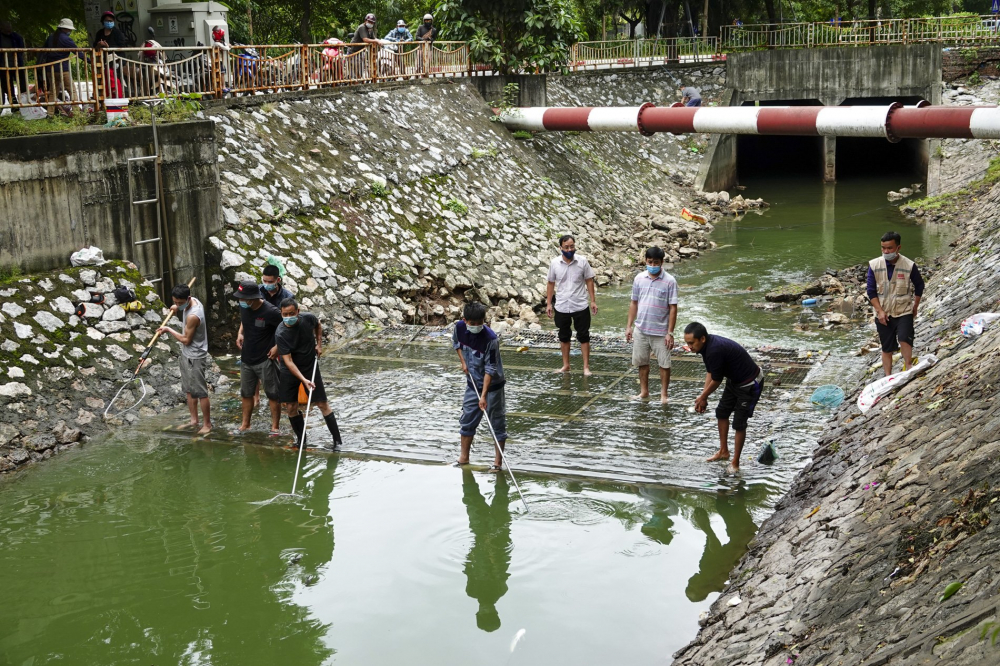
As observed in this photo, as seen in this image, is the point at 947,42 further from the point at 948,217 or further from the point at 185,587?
the point at 185,587

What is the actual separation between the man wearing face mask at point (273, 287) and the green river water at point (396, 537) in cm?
149

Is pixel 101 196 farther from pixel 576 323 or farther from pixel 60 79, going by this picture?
pixel 576 323

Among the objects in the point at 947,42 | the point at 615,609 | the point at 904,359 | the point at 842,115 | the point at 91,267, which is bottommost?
the point at 615,609

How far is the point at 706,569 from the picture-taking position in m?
7.31

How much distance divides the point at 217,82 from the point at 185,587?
10.8 m

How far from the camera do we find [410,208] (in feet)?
56.9

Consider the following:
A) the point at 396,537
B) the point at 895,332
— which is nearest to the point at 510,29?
the point at 895,332

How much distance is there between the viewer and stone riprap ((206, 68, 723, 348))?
14.6 meters

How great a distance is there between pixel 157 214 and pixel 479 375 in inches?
240

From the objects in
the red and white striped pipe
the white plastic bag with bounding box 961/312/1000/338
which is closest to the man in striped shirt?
the white plastic bag with bounding box 961/312/1000/338

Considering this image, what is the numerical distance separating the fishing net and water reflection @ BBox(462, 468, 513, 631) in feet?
11.8

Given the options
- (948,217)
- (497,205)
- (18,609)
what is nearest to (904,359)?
(18,609)

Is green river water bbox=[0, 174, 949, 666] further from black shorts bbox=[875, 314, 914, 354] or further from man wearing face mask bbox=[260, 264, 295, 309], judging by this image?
man wearing face mask bbox=[260, 264, 295, 309]

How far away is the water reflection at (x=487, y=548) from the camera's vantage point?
698 cm
